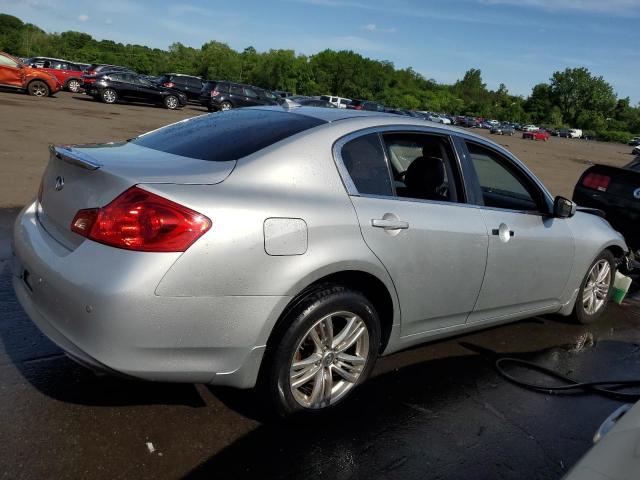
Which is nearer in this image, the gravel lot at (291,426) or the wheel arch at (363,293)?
the gravel lot at (291,426)

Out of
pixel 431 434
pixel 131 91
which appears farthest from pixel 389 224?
pixel 131 91

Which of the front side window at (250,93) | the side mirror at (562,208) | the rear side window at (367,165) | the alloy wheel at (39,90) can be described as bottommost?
the alloy wheel at (39,90)

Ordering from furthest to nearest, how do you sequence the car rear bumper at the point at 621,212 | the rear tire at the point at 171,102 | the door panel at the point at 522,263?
the rear tire at the point at 171,102 < the car rear bumper at the point at 621,212 < the door panel at the point at 522,263

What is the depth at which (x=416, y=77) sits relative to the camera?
502ft

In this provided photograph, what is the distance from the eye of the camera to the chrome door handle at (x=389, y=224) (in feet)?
10.2

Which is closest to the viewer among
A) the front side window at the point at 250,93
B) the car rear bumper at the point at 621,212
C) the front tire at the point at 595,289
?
the front tire at the point at 595,289

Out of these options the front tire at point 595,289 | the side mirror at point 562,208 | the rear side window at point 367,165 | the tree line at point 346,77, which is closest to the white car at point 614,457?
the rear side window at point 367,165

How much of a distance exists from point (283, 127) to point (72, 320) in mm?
1508

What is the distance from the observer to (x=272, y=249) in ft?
8.75

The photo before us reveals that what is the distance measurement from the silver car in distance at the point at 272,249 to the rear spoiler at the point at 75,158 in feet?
0.04

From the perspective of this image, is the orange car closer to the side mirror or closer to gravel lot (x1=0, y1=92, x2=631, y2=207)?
gravel lot (x1=0, y1=92, x2=631, y2=207)

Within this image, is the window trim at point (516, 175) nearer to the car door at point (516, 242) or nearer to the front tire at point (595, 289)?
the car door at point (516, 242)

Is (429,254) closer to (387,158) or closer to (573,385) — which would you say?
(387,158)

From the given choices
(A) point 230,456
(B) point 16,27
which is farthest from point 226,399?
(B) point 16,27
